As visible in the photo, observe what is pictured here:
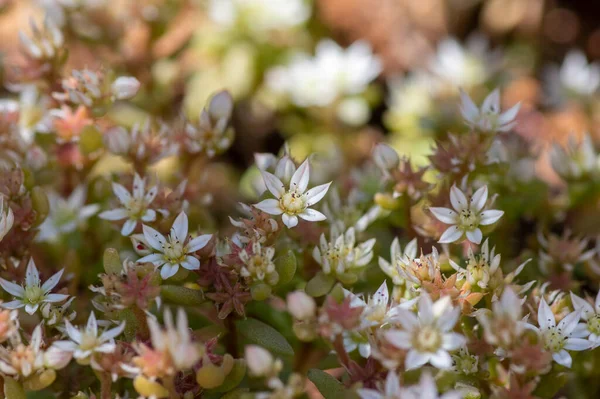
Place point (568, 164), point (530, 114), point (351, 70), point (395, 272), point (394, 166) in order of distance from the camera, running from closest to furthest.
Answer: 1. point (395, 272)
2. point (394, 166)
3. point (568, 164)
4. point (351, 70)
5. point (530, 114)

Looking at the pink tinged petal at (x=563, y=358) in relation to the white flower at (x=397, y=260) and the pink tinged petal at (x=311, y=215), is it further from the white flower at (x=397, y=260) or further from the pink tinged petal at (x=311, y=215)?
the pink tinged petal at (x=311, y=215)

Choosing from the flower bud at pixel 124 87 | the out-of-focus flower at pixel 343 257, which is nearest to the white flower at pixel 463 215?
the out-of-focus flower at pixel 343 257

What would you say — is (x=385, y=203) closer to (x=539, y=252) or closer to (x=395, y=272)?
(x=395, y=272)

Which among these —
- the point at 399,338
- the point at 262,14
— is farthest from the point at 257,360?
the point at 262,14

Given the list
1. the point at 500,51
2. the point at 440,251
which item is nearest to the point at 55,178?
the point at 440,251

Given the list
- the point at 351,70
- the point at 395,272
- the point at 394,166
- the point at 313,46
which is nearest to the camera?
the point at 395,272

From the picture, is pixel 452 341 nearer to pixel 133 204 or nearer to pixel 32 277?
pixel 133 204
